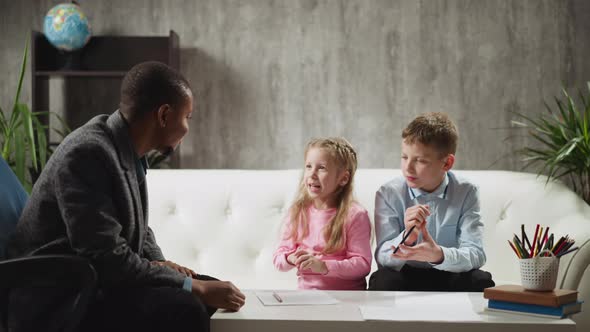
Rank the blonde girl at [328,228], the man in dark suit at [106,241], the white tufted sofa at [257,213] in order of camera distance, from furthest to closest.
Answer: the white tufted sofa at [257,213]
the blonde girl at [328,228]
the man in dark suit at [106,241]

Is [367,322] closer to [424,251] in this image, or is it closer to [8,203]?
[424,251]

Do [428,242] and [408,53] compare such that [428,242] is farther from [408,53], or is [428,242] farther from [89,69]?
[89,69]

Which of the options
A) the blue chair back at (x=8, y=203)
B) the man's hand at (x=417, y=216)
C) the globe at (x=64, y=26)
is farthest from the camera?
the globe at (x=64, y=26)

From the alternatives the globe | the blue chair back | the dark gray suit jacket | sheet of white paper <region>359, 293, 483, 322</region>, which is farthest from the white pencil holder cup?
the globe

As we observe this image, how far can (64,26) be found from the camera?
3320mm

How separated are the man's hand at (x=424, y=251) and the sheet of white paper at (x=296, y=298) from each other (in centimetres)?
32

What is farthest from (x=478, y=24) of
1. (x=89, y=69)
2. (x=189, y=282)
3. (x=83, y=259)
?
(x=83, y=259)

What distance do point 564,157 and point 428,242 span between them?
1.11 meters

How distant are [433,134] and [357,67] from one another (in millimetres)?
1510

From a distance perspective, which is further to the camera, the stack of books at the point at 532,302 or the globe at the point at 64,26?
the globe at the point at 64,26

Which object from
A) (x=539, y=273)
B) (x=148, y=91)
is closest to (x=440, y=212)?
(x=539, y=273)

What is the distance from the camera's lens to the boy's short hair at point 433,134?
2137mm

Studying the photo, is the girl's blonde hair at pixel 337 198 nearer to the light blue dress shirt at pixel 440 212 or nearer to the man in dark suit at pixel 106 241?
the light blue dress shirt at pixel 440 212

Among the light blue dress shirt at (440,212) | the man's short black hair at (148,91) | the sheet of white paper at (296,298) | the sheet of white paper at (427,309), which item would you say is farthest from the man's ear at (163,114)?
the light blue dress shirt at (440,212)
